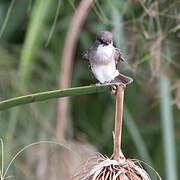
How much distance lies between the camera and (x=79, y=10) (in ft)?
7.96

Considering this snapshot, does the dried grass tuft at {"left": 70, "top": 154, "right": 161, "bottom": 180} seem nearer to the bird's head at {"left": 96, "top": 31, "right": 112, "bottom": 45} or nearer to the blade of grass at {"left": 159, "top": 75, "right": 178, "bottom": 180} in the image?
the bird's head at {"left": 96, "top": 31, "right": 112, "bottom": 45}

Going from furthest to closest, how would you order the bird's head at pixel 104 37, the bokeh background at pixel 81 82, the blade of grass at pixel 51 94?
1. the bokeh background at pixel 81 82
2. the bird's head at pixel 104 37
3. the blade of grass at pixel 51 94

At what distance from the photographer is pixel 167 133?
7.75 ft

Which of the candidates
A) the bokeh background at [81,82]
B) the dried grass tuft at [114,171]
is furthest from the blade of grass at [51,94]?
the bokeh background at [81,82]

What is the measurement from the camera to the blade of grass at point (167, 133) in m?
2.24

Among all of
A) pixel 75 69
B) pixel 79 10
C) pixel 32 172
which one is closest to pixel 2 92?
pixel 32 172

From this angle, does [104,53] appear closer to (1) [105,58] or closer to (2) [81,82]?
(1) [105,58]

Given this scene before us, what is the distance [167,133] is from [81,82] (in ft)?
4.12

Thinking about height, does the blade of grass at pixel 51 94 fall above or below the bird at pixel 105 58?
below

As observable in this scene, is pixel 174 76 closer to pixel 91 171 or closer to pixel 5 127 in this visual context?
pixel 5 127

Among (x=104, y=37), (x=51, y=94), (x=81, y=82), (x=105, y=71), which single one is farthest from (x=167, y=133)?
(x=51, y=94)

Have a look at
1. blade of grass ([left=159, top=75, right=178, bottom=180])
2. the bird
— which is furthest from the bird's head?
blade of grass ([left=159, top=75, right=178, bottom=180])

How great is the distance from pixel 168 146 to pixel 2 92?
97 cm

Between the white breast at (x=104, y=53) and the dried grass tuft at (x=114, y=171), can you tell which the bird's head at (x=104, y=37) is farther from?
the dried grass tuft at (x=114, y=171)
